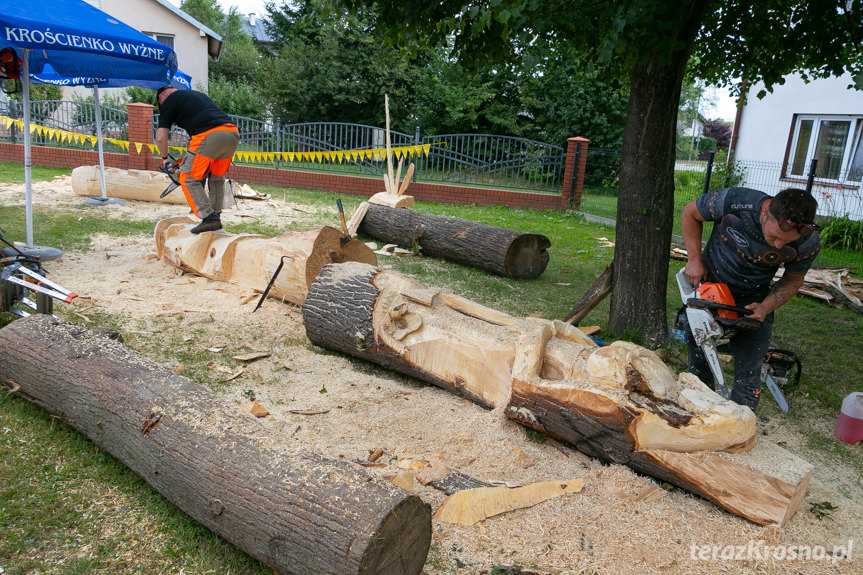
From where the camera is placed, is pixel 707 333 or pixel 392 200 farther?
pixel 392 200

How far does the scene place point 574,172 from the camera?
12.5m

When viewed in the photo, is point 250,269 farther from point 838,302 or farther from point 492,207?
point 492,207

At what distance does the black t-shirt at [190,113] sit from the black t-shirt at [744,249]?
189 inches

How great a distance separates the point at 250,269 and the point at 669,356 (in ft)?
12.2

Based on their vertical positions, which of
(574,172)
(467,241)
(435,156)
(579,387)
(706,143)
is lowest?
(579,387)

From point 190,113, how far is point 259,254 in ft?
6.29

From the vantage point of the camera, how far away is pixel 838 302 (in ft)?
22.2

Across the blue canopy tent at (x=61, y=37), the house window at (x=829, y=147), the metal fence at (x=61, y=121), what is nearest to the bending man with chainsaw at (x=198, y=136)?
the blue canopy tent at (x=61, y=37)

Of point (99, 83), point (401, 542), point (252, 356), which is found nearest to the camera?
point (401, 542)

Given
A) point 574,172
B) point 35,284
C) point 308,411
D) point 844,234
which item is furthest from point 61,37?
point 844,234

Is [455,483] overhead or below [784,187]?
below

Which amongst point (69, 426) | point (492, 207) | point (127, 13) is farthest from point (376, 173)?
point (127, 13)

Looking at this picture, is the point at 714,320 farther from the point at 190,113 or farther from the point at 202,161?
the point at 190,113

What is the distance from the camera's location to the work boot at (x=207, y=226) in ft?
19.1
